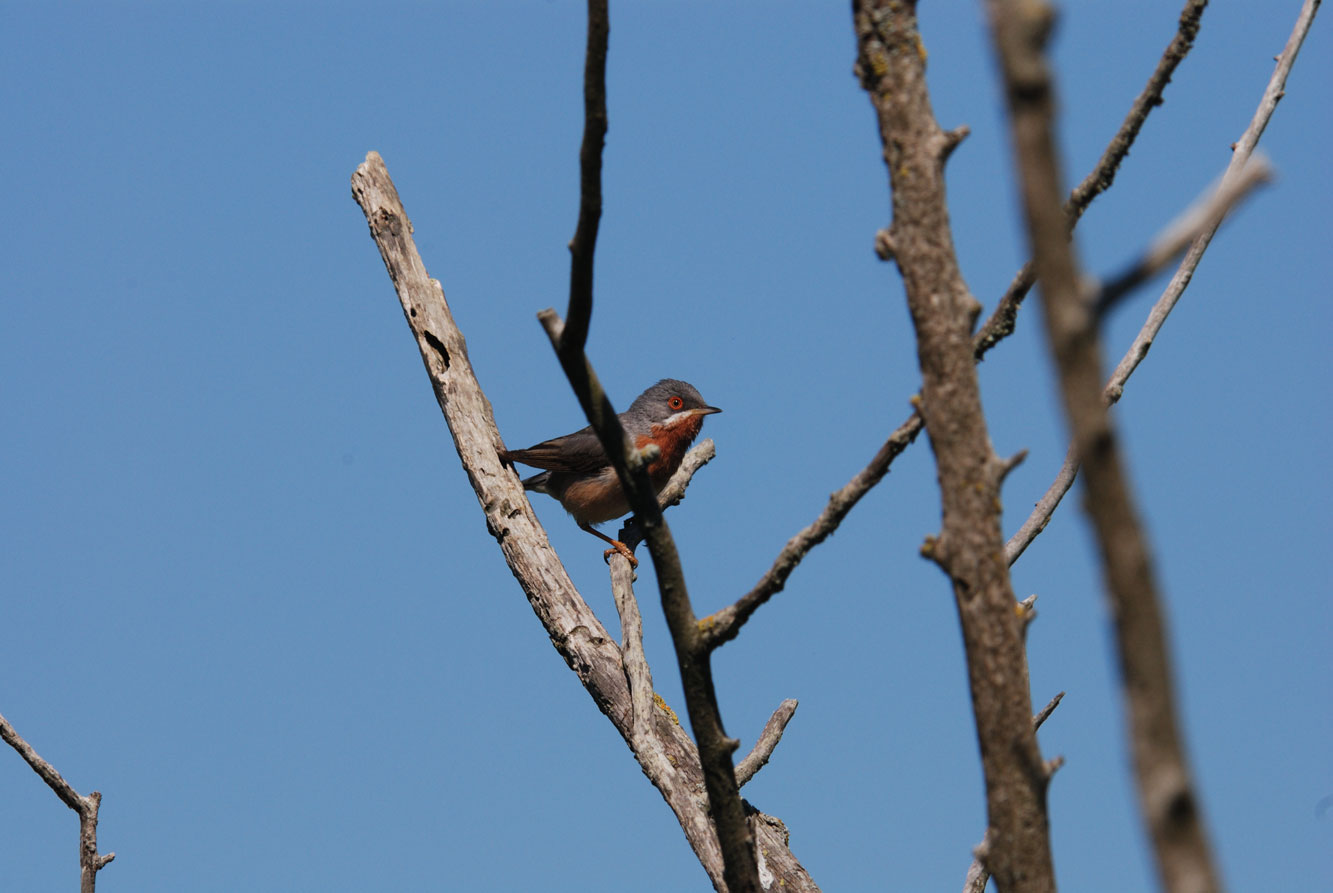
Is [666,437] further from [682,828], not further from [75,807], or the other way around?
[75,807]

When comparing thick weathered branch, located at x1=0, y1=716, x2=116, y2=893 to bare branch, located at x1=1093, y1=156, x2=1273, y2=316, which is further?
thick weathered branch, located at x1=0, y1=716, x2=116, y2=893

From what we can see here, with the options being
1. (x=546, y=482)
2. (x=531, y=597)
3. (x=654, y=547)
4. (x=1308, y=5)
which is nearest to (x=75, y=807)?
Result: (x=654, y=547)

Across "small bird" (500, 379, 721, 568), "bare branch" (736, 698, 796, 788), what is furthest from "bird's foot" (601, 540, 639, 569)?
"bare branch" (736, 698, 796, 788)

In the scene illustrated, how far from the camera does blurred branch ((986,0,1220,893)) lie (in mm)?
1201

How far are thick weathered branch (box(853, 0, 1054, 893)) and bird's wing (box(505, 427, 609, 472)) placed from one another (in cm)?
700

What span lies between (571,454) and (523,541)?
2766 mm

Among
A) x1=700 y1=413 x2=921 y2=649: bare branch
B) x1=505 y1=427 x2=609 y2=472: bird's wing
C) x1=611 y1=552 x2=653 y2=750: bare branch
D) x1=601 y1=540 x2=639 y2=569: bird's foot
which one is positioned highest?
x1=505 y1=427 x2=609 y2=472: bird's wing

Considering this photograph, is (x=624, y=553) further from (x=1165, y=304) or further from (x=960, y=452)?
(x=960, y=452)

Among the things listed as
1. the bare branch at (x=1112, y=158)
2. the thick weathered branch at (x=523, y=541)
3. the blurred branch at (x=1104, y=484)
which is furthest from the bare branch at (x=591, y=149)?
the thick weathered branch at (x=523, y=541)

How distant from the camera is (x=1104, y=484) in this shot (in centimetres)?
127

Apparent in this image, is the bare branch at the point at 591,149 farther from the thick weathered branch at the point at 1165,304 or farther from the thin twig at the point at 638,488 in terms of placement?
the thick weathered branch at the point at 1165,304

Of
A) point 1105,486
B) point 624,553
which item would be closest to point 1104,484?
point 1105,486

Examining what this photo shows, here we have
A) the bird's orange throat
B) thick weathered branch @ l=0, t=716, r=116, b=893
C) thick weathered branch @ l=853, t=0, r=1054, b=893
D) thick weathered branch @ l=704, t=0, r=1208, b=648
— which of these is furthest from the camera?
the bird's orange throat

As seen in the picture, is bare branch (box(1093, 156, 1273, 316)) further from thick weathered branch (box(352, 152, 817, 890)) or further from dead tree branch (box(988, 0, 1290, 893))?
thick weathered branch (box(352, 152, 817, 890))
